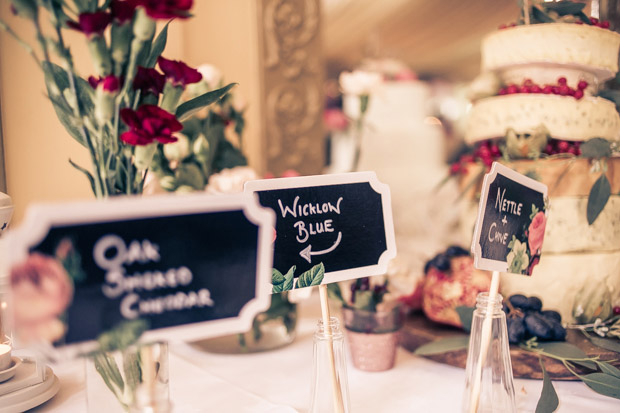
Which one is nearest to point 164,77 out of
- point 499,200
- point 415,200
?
point 499,200

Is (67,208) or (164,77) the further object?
(164,77)

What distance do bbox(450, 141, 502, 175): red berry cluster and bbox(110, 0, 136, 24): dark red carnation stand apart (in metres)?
0.79

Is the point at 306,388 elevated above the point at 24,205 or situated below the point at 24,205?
below

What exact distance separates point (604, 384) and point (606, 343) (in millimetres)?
148

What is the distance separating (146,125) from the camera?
0.52 meters

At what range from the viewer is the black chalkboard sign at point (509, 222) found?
0.66 m

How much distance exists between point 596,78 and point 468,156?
31 cm

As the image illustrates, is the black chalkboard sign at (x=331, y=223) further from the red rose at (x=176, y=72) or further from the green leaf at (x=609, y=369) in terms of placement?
the green leaf at (x=609, y=369)

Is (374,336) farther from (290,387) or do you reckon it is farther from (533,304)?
(533,304)

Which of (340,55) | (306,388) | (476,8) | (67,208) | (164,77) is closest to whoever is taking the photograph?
(67,208)

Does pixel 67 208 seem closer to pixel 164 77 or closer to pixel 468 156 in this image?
pixel 164 77

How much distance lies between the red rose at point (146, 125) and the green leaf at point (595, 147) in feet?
2.67

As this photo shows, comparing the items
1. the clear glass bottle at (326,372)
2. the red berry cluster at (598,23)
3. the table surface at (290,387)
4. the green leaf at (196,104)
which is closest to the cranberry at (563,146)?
the red berry cluster at (598,23)

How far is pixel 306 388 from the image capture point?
87 cm
